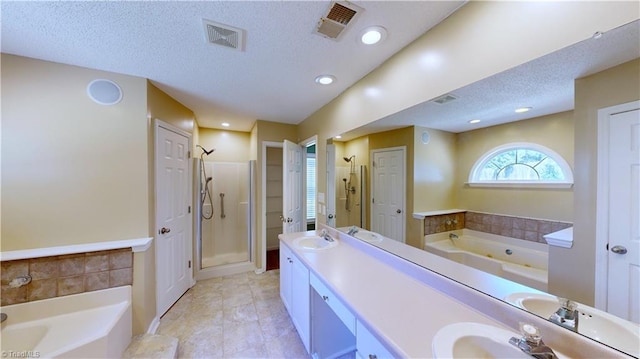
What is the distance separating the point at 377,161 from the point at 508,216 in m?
0.96

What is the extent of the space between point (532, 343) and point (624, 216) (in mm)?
531

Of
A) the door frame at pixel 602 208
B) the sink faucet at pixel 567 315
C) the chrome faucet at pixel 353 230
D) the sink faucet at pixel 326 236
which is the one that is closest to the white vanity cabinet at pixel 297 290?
the sink faucet at pixel 326 236

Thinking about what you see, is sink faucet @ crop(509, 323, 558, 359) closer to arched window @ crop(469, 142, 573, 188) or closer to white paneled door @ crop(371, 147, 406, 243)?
arched window @ crop(469, 142, 573, 188)

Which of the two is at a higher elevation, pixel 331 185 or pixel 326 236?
pixel 331 185

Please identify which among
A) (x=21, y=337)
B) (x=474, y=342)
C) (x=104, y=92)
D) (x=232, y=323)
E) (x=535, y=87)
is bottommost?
(x=232, y=323)

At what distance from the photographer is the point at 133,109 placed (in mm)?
2018

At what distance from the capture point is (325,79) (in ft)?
6.66

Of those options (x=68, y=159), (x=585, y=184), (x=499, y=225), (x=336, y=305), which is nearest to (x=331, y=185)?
(x=336, y=305)

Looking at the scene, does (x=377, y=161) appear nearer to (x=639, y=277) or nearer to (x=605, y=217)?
(x=605, y=217)

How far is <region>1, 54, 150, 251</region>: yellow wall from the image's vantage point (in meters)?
1.70

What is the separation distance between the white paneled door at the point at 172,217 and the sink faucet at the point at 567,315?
2987mm

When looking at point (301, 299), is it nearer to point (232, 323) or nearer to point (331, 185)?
point (232, 323)

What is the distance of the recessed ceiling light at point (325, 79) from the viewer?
78.4 inches

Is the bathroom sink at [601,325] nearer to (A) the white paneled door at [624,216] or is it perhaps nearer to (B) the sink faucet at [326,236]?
(A) the white paneled door at [624,216]
